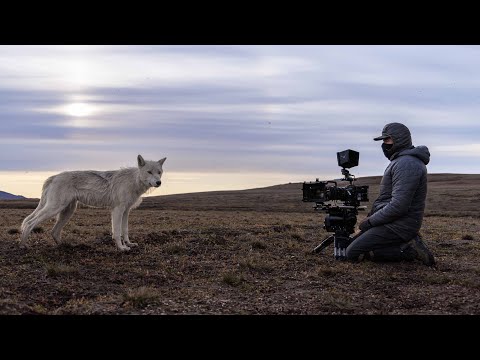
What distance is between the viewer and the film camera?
1238 centimetres

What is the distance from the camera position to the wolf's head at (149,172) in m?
14.5

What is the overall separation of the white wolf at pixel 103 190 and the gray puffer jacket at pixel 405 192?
19.8 ft

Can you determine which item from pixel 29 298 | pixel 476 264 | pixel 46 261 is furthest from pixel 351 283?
pixel 46 261

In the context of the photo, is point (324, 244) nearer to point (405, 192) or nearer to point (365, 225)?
point (365, 225)

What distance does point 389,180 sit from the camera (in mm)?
12148

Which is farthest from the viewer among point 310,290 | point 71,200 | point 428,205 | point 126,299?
point 428,205

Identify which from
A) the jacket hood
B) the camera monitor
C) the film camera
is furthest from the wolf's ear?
the jacket hood

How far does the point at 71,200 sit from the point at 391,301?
8.86m

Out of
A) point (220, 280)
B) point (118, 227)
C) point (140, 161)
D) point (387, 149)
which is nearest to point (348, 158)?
point (387, 149)

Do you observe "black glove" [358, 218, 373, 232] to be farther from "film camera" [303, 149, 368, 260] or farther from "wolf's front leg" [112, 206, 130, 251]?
"wolf's front leg" [112, 206, 130, 251]

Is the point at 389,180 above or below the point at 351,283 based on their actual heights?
above

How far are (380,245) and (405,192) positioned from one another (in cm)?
143

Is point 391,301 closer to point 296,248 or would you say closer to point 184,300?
point 184,300
